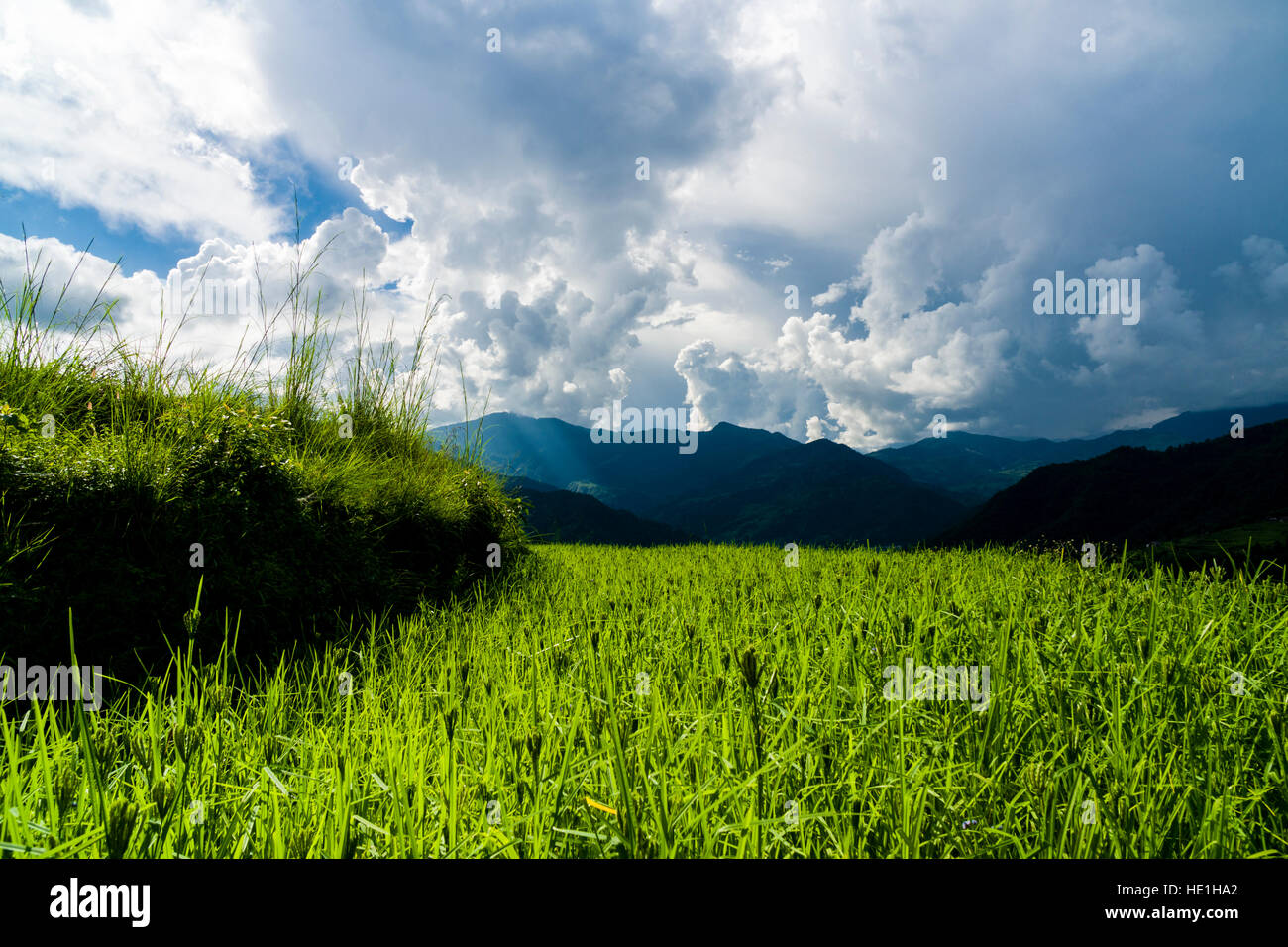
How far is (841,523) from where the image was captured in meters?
165

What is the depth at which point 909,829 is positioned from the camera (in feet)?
4.97

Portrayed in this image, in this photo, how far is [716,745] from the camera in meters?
1.97

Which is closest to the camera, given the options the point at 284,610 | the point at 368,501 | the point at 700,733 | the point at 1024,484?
the point at 700,733

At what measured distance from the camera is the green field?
4.85 ft

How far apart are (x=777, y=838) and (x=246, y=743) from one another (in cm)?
195

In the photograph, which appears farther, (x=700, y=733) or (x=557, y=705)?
(x=557, y=705)

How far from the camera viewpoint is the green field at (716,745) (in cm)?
148

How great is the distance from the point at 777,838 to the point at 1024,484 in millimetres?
64885

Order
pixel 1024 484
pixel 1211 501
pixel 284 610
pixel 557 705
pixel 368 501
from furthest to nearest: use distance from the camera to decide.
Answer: pixel 1024 484 → pixel 1211 501 → pixel 368 501 → pixel 284 610 → pixel 557 705
